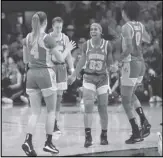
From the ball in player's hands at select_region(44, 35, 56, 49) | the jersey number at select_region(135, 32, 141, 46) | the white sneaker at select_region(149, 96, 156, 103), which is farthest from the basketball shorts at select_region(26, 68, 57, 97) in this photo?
the white sneaker at select_region(149, 96, 156, 103)

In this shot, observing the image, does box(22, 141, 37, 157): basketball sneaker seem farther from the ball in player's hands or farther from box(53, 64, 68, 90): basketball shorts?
box(53, 64, 68, 90): basketball shorts

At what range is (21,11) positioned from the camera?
12.5m

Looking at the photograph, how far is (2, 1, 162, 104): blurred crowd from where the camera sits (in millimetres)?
10984

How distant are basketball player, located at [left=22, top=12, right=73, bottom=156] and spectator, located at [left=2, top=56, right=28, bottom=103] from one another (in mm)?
5034

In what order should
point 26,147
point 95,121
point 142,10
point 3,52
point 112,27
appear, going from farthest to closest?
point 142,10
point 3,52
point 112,27
point 95,121
point 26,147

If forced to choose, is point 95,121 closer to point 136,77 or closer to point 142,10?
point 136,77

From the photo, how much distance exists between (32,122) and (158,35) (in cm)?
641

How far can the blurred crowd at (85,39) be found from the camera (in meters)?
11.0

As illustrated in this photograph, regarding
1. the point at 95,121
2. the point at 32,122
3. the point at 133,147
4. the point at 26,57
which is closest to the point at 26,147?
the point at 32,122

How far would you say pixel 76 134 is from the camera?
7.36m

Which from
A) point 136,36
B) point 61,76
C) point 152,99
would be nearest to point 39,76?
point 61,76

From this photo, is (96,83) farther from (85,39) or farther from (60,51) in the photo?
(85,39)

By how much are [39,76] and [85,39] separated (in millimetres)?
4855

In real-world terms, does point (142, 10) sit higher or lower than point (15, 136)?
higher
